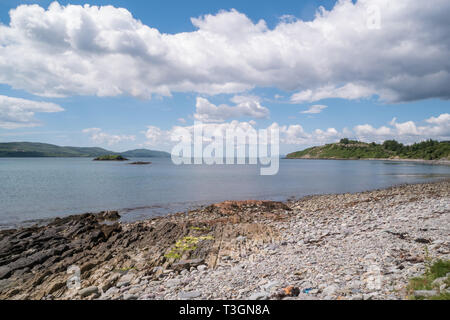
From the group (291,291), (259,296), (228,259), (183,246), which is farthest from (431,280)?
(183,246)

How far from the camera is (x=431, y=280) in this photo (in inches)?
262

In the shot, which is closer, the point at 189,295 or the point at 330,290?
the point at 330,290

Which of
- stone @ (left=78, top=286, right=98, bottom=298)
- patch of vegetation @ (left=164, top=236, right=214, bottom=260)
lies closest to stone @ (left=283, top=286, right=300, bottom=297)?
patch of vegetation @ (left=164, top=236, right=214, bottom=260)

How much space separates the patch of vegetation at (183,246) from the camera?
484 inches

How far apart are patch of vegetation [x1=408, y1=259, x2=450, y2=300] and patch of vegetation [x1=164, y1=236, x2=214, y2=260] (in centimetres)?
897

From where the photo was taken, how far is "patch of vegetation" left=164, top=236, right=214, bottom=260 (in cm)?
1229

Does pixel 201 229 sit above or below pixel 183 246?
below

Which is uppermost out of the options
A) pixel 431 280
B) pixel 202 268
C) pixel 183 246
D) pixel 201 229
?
pixel 431 280

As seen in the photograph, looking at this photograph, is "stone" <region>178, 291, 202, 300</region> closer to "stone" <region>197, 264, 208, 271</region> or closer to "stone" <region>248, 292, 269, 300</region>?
"stone" <region>248, 292, 269, 300</region>

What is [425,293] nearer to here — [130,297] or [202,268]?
[202,268]

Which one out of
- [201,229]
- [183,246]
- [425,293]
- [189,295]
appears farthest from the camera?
[201,229]

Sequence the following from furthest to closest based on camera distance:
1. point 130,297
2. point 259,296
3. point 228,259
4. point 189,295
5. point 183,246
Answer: point 183,246 → point 228,259 → point 130,297 → point 189,295 → point 259,296

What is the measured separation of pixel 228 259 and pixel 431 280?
23.4 ft
